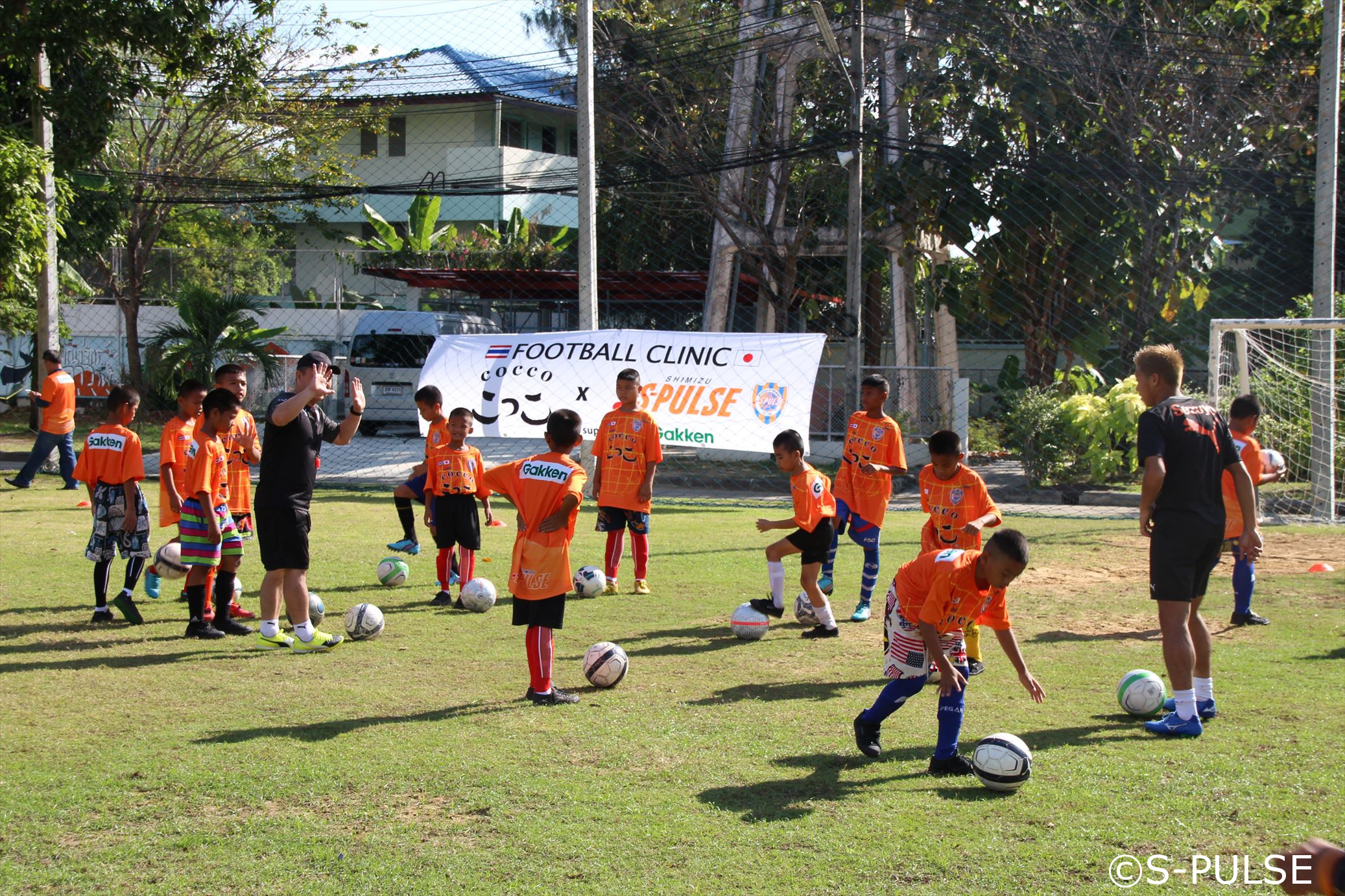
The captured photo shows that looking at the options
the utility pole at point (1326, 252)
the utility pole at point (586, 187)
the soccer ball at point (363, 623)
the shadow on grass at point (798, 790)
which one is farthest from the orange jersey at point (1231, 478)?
the utility pole at point (586, 187)

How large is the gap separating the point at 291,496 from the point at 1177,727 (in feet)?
16.6

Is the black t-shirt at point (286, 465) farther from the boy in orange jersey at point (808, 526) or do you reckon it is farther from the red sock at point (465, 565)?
the boy in orange jersey at point (808, 526)

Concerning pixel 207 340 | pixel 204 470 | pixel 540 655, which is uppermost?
pixel 207 340

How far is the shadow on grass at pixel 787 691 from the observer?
609 centimetres

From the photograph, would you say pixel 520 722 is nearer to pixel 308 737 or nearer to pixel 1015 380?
pixel 308 737

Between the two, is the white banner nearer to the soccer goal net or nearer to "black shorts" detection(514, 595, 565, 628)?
the soccer goal net

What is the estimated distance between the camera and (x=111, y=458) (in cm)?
800

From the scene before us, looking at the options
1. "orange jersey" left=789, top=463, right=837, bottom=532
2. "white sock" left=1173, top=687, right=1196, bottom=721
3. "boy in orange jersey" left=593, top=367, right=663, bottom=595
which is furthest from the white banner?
"white sock" left=1173, top=687, right=1196, bottom=721

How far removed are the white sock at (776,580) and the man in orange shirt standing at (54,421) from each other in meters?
11.2

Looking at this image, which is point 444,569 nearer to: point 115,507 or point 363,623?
point 363,623

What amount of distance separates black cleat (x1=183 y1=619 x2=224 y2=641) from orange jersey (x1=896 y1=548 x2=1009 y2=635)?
15.8 feet

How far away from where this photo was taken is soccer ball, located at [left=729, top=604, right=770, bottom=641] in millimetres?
7484

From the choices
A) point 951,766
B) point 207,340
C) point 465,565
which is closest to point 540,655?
point 951,766

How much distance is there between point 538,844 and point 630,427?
532cm
